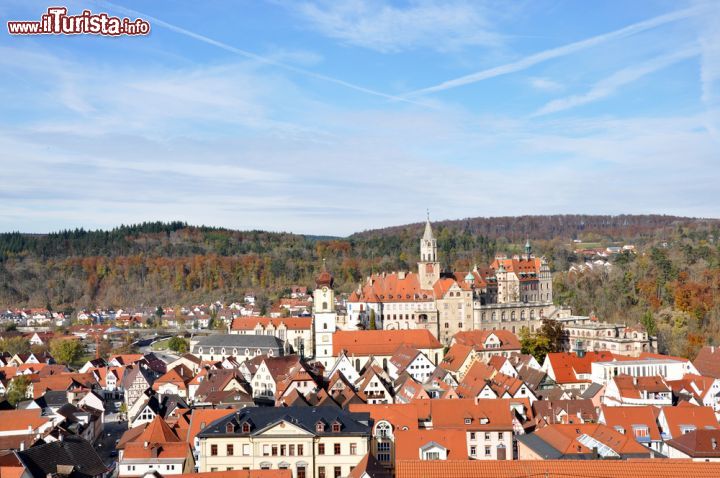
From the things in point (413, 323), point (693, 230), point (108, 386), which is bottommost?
point (108, 386)

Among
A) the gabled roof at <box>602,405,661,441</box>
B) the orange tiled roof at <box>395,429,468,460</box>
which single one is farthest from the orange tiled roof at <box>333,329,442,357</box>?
the orange tiled roof at <box>395,429,468,460</box>

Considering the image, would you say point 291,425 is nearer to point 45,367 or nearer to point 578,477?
point 578,477

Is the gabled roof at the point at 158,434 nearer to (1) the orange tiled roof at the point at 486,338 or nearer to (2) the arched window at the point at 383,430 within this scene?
(2) the arched window at the point at 383,430

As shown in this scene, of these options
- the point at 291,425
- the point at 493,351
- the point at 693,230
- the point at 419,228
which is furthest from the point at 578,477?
the point at 419,228

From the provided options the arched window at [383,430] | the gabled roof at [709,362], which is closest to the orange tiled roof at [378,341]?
the gabled roof at [709,362]

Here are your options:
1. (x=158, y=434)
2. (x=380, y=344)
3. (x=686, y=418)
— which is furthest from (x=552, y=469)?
(x=380, y=344)

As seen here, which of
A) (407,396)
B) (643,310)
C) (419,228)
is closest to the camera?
(407,396)

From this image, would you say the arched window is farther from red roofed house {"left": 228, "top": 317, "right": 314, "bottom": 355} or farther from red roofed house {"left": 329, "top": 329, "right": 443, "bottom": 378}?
red roofed house {"left": 228, "top": 317, "right": 314, "bottom": 355}

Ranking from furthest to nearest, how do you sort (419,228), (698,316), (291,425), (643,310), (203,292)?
(419,228), (203,292), (643,310), (698,316), (291,425)

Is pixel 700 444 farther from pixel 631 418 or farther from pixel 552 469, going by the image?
pixel 552 469
